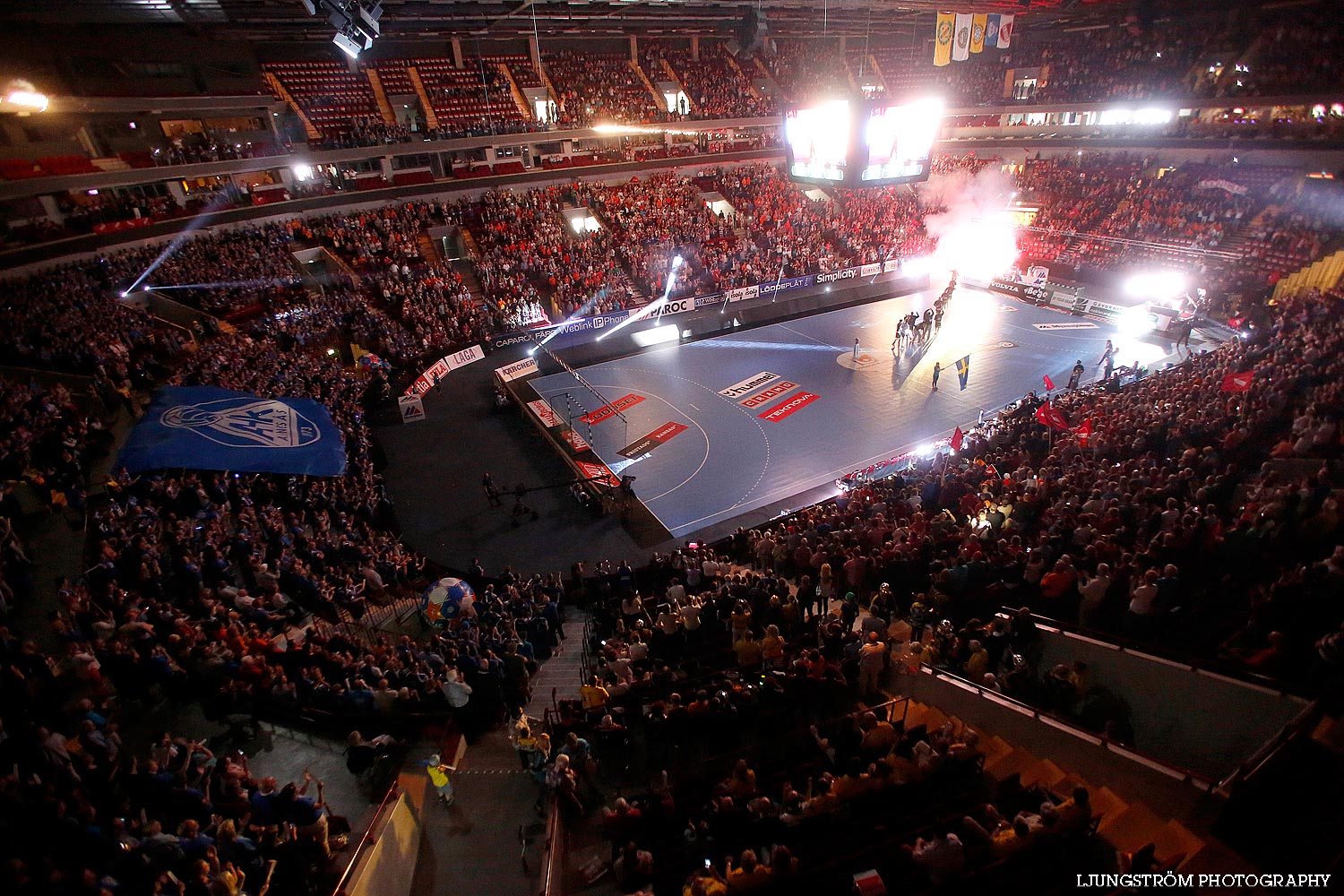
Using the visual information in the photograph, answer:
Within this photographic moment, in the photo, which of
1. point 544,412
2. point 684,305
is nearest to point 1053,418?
point 544,412

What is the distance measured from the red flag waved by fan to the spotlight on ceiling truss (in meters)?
17.8

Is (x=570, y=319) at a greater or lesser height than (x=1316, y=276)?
lesser

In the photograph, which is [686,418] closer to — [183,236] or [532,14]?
[183,236]

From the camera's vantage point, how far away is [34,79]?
79.5ft

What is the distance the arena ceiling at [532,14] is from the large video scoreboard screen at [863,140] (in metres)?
5.49

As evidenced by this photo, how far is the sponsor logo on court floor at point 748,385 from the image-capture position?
23.0 m

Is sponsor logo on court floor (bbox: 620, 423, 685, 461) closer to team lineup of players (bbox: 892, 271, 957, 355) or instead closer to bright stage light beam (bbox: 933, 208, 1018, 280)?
team lineup of players (bbox: 892, 271, 957, 355)

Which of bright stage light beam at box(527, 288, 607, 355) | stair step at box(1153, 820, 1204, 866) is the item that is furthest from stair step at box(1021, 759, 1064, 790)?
bright stage light beam at box(527, 288, 607, 355)

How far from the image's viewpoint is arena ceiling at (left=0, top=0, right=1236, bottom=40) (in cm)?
2255

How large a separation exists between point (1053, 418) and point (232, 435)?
59.7ft

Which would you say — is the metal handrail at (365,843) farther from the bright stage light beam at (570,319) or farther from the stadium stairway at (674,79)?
the stadium stairway at (674,79)

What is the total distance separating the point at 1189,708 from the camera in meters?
6.78

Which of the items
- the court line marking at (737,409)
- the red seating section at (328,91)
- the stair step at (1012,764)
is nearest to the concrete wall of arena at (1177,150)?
the court line marking at (737,409)

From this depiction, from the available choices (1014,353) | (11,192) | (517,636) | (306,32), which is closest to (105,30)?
(306,32)
